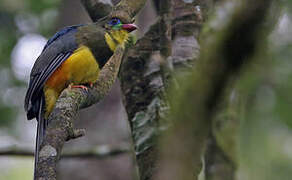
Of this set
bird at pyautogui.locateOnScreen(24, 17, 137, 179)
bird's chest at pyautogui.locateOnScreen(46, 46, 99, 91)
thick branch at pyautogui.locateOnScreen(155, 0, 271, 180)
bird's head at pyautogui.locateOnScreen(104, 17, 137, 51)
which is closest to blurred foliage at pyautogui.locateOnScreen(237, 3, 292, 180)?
bird's head at pyautogui.locateOnScreen(104, 17, 137, 51)

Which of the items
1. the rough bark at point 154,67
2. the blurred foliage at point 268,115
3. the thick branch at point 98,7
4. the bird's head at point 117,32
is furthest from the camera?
the blurred foliage at point 268,115

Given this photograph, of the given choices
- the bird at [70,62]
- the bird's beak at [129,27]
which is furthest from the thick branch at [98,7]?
the bird's beak at [129,27]

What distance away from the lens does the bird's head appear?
4.06 metres

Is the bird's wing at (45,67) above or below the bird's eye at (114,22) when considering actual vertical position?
below

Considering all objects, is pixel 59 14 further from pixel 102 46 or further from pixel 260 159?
pixel 102 46

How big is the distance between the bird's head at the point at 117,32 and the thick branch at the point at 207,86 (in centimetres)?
253

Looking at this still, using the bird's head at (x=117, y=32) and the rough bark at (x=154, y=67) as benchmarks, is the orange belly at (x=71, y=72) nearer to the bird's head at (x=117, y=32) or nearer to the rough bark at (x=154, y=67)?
the bird's head at (x=117, y=32)

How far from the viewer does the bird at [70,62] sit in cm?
414

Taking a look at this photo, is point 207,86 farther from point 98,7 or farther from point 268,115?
point 268,115

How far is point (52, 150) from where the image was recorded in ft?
7.88

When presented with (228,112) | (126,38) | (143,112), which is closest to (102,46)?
(126,38)

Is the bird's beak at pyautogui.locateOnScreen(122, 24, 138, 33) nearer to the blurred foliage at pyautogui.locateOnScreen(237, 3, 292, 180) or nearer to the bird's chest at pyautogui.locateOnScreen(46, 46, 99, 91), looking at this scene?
the bird's chest at pyautogui.locateOnScreen(46, 46, 99, 91)

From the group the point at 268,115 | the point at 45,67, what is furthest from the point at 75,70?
the point at 268,115

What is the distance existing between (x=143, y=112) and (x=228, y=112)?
1.36 m
